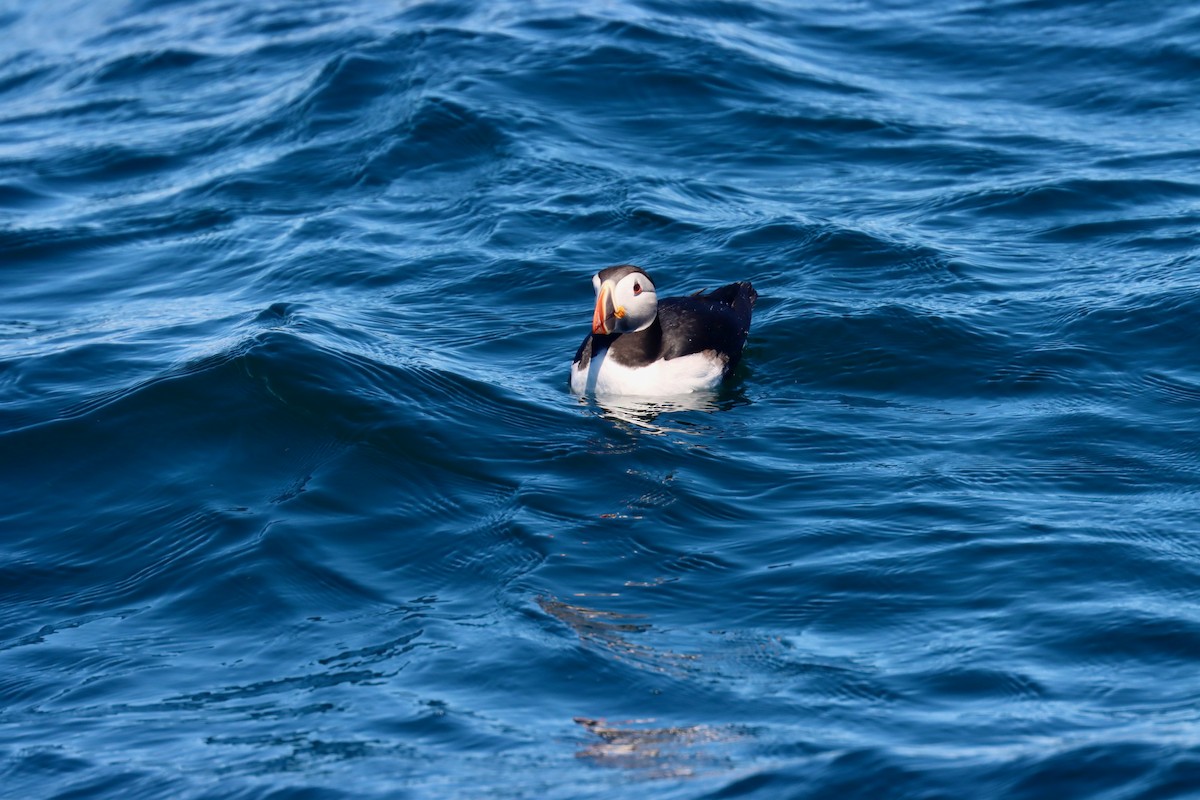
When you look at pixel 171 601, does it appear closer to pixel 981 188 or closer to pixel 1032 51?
pixel 981 188

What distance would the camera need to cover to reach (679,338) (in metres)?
10.2

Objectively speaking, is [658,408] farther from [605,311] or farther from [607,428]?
[605,311]

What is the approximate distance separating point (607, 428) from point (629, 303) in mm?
965

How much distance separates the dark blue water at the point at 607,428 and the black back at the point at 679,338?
345mm

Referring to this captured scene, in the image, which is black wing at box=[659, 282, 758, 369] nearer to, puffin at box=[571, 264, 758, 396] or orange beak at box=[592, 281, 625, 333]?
puffin at box=[571, 264, 758, 396]

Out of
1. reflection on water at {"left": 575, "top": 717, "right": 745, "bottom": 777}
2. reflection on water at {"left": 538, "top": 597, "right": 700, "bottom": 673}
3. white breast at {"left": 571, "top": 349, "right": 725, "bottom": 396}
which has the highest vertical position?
white breast at {"left": 571, "top": 349, "right": 725, "bottom": 396}

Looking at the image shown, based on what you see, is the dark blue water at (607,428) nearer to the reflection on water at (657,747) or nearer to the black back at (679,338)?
the reflection on water at (657,747)

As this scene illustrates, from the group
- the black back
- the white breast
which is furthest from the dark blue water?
the black back

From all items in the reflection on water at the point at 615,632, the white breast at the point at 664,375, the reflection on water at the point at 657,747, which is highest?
the white breast at the point at 664,375

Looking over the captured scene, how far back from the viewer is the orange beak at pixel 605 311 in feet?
31.6

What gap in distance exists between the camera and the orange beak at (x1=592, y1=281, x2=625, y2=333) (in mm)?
9625

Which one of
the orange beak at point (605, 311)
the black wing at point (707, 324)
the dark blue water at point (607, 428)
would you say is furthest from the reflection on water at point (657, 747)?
the black wing at point (707, 324)

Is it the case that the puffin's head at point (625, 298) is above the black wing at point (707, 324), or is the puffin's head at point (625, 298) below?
above

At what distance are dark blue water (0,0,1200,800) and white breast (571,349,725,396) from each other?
0.18 m
